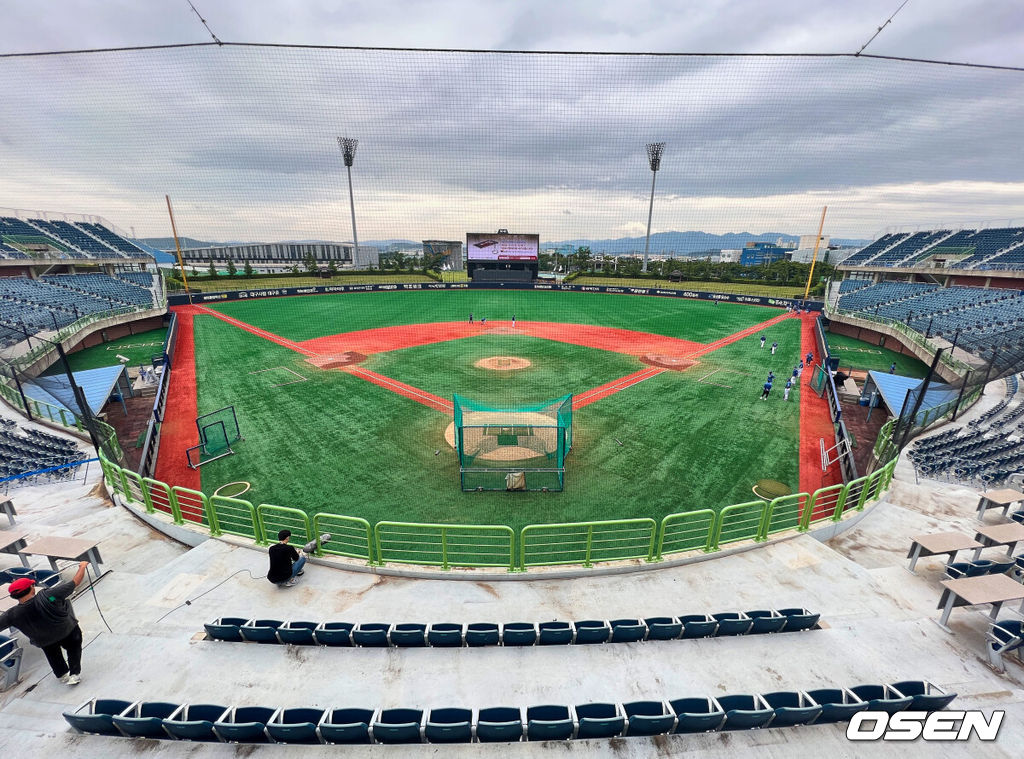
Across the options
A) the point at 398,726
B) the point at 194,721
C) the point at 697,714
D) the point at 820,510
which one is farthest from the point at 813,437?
the point at 194,721

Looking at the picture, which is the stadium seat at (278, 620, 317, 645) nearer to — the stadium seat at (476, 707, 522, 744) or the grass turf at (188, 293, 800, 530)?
the stadium seat at (476, 707, 522, 744)

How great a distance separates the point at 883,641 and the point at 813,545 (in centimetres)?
179

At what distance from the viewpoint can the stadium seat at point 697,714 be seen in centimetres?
405

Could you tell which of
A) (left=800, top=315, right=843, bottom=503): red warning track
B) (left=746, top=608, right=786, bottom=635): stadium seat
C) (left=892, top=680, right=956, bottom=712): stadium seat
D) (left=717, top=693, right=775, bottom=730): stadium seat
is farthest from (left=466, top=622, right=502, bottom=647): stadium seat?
(left=800, top=315, right=843, bottom=503): red warning track

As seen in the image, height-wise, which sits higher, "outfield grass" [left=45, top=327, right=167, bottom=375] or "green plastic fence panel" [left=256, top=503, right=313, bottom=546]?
"outfield grass" [left=45, top=327, right=167, bottom=375]

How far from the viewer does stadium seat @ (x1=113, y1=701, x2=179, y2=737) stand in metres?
3.98

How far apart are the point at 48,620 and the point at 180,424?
12.6 m

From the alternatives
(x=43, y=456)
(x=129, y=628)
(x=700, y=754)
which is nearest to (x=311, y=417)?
(x=43, y=456)

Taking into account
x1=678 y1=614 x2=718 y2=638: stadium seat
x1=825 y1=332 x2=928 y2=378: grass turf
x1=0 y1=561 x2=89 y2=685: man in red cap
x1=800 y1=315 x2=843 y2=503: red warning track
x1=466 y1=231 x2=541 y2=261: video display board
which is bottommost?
x1=800 y1=315 x2=843 y2=503: red warning track

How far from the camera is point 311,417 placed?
15445 millimetres

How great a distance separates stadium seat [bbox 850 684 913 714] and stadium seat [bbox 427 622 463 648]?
14.1ft

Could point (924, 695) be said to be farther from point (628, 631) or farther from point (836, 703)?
point (628, 631)

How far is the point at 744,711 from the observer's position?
409 centimetres

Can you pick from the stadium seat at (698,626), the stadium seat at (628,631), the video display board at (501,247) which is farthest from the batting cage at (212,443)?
the video display board at (501,247)
